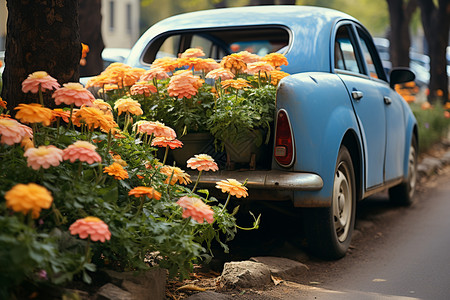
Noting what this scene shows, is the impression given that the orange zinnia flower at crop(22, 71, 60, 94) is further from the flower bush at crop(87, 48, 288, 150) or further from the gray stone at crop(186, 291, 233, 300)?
the gray stone at crop(186, 291, 233, 300)

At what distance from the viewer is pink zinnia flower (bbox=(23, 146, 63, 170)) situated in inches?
122

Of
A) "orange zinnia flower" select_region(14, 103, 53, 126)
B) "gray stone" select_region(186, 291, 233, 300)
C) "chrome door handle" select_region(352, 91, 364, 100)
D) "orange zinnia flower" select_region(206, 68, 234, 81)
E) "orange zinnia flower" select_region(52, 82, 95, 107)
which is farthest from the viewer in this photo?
"chrome door handle" select_region(352, 91, 364, 100)

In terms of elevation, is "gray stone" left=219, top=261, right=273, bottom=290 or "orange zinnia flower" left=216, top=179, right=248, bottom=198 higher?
"orange zinnia flower" left=216, top=179, right=248, bottom=198

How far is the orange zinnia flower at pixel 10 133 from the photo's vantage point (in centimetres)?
328

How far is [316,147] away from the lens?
16.2 feet

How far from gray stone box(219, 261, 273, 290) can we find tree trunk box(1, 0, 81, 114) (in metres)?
1.56

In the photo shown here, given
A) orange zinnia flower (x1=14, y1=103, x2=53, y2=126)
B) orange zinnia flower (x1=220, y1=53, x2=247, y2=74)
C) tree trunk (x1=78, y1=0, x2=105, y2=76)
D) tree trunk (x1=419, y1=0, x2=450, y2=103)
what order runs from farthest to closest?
1. tree trunk (x1=419, y1=0, x2=450, y2=103)
2. tree trunk (x1=78, y1=0, x2=105, y2=76)
3. orange zinnia flower (x1=220, y1=53, x2=247, y2=74)
4. orange zinnia flower (x1=14, y1=103, x2=53, y2=126)

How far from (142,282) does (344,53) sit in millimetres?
3508

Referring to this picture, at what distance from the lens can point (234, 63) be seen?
5320mm

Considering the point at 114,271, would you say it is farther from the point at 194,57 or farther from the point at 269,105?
the point at 194,57

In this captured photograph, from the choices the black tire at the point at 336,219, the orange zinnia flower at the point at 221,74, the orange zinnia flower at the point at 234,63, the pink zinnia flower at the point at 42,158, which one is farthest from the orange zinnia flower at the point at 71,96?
the black tire at the point at 336,219

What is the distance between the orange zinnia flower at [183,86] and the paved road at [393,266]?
4.62 feet

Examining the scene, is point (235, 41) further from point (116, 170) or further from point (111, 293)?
point (111, 293)

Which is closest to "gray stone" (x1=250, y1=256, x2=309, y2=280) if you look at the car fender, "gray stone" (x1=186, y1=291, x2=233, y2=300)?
the car fender
